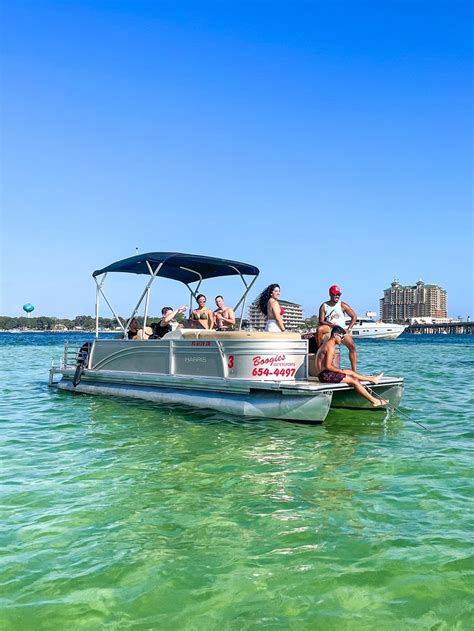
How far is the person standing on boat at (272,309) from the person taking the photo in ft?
36.5

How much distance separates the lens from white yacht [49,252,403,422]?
391 inches

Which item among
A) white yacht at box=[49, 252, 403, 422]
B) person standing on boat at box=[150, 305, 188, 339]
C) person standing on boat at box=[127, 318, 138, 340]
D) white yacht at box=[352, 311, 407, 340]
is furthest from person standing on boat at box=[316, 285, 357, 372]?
white yacht at box=[352, 311, 407, 340]

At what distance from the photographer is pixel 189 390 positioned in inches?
451

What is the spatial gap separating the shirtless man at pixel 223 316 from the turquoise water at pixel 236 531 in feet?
13.8

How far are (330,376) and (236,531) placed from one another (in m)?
5.54

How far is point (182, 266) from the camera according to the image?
13953mm

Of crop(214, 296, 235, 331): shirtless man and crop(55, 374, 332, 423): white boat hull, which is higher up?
crop(214, 296, 235, 331): shirtless man

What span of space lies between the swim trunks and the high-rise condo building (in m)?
2.08

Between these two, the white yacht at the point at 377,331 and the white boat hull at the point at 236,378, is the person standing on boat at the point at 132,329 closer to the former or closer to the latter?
the white boat hull at the point at 236,378

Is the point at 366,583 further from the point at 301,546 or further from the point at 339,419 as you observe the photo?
the point at 339,419

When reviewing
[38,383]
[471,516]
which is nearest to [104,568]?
[471,516]

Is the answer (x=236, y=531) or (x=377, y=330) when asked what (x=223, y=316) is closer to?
(x=236, y=531)

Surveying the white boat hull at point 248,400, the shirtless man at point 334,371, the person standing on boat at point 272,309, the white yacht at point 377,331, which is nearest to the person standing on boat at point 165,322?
the white boat hull at point 248,400

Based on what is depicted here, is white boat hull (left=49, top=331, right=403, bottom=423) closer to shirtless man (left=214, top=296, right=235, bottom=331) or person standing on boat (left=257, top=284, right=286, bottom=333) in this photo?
person standing on boat (left=257, top=284, right=286, bottom=333)
